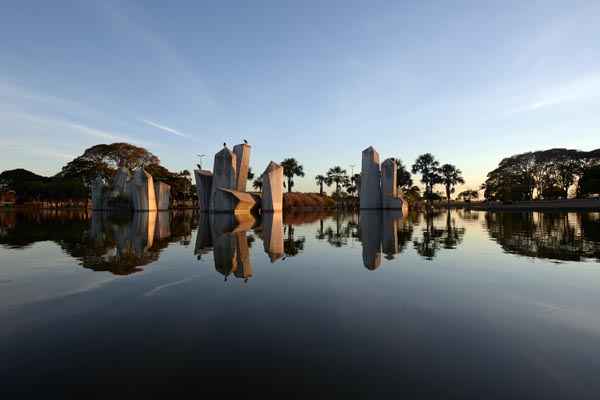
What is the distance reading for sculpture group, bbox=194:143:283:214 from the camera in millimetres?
36922

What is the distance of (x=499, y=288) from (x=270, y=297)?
3896 mm

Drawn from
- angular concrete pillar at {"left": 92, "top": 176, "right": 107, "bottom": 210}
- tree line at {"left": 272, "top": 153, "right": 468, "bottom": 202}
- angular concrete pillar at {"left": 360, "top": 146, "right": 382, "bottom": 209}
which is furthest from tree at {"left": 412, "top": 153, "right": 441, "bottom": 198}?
angular concrete pillar at {"left": 92, "top": 176, "right": 107, "bottom": 210}

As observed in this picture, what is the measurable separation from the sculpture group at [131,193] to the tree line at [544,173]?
246 feet

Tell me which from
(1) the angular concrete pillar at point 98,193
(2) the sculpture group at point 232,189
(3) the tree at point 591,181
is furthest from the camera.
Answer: (3) the tree at point 591,181

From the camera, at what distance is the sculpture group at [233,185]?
36.9 metres

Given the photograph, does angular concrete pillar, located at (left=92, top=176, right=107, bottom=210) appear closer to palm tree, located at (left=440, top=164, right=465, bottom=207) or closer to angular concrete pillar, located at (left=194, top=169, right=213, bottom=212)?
angular concrete pillar, located at (left=194, top=169, right=213, bottom=212)

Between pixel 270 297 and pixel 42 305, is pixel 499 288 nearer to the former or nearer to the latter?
pixel 270 297

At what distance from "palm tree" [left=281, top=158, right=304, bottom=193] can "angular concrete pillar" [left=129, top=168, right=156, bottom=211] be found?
40.5 m

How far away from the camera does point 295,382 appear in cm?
257

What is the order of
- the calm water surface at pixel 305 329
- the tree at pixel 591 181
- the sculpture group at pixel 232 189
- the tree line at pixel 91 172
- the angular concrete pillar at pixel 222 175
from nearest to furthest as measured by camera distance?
1. the calm water surface at pixel 305 329
2. the angular concrete pillar at pixel 222 175
3. the sculpture group at pixel 232 189
4. the tree at pixel 591 181
5. the tree line at pixel 91 172

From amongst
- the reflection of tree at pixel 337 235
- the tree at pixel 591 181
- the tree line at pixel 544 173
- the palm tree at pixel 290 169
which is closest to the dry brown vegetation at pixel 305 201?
the palm tree at pixel 290 169

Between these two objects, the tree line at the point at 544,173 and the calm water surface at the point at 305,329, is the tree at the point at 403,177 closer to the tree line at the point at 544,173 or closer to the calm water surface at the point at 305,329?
the tree line at the point at 544,173

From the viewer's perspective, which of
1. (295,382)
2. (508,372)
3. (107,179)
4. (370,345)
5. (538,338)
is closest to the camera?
(295,382)

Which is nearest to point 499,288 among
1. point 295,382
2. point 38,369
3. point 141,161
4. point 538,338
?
point 538,338
